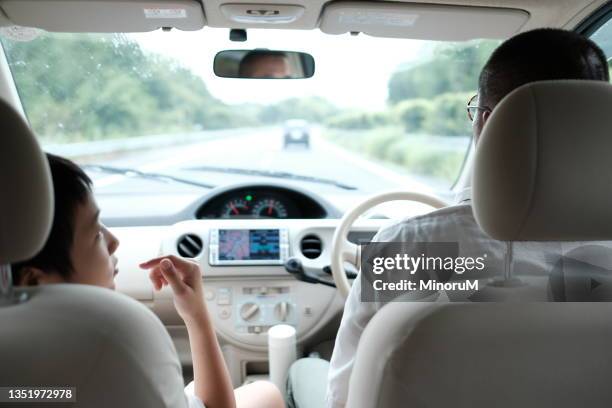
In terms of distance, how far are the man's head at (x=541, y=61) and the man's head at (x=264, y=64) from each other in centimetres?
151

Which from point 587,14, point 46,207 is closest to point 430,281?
point 46,207

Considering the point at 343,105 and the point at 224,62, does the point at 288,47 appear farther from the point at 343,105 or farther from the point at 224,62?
the point at 343,105

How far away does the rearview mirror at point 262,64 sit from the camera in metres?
2.65

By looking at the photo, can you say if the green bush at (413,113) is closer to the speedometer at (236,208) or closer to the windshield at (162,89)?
the windshield at (162,89)

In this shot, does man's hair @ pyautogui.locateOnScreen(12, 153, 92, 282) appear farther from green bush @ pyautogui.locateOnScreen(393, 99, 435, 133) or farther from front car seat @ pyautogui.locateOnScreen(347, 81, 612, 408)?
green bush @ pyautogui.locateOnScreen(393, 99, 435, 133)

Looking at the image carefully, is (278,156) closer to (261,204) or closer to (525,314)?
(261,204)

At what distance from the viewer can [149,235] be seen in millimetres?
3170

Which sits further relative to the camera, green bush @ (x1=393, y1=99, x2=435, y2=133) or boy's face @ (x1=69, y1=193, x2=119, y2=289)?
green bush @ (x1=393, y1=99, x2=435, y2=133)

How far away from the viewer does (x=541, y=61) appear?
128 centimetres

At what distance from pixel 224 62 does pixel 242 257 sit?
1075mm

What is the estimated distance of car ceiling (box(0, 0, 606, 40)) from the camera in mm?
2240

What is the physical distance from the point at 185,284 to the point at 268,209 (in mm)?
1902

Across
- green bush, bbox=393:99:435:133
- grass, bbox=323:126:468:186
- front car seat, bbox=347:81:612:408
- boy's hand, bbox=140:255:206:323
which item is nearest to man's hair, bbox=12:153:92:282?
boy's hand, bbox=140:255:206:323

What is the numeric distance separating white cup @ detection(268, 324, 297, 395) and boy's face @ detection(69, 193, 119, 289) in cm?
175
